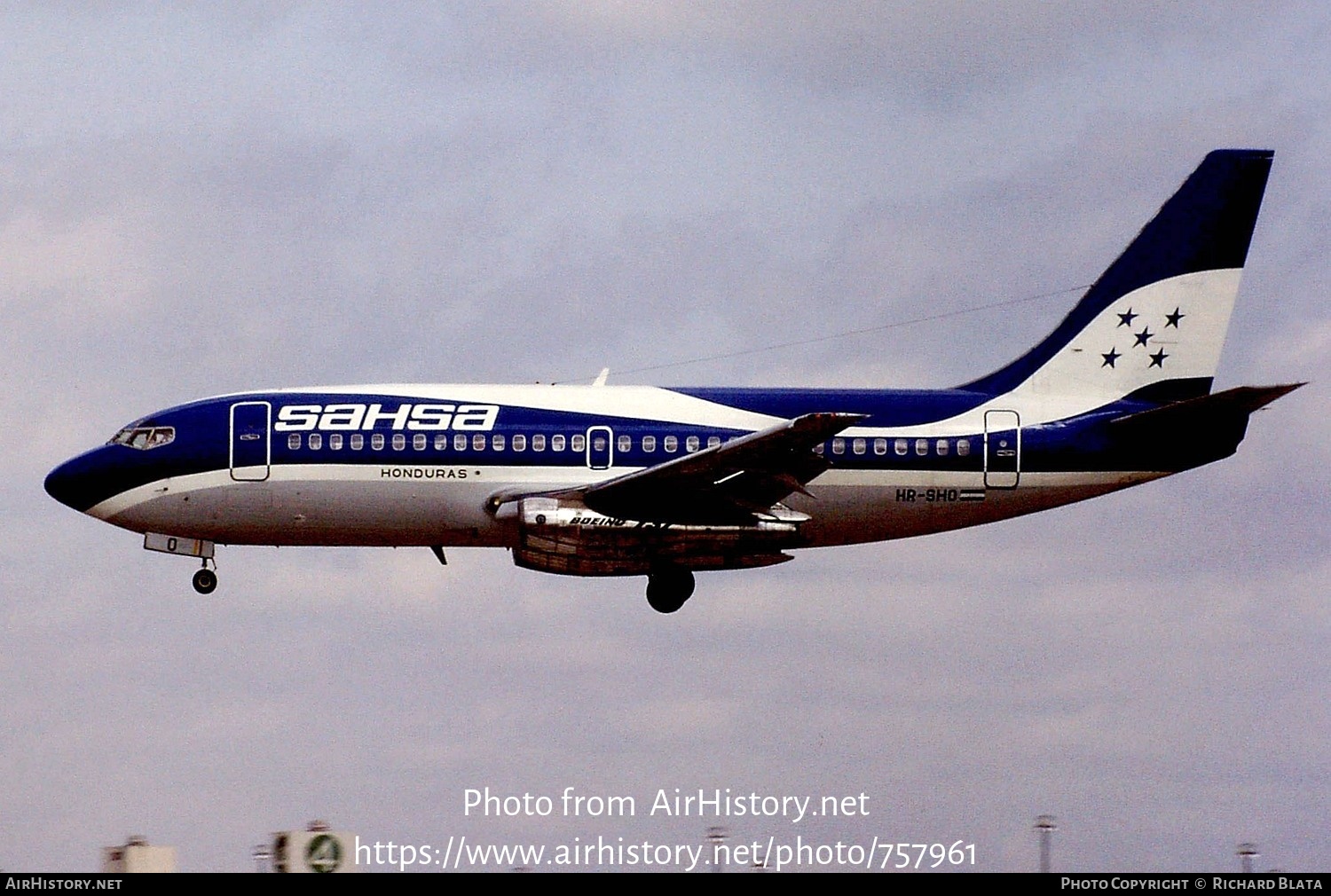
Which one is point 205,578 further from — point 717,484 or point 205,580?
point 717,484

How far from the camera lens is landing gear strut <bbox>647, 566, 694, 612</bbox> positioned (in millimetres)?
58906

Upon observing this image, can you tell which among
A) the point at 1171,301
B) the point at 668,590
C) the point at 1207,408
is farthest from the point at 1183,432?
the point at 668,590

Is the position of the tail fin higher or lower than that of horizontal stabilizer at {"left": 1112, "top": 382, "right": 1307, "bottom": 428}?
higher

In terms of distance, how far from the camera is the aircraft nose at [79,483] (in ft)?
190

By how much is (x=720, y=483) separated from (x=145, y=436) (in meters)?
14.6

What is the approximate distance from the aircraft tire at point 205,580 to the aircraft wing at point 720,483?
9.56 meters

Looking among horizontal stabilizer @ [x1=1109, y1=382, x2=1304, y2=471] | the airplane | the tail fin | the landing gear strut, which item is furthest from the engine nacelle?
horizontal stabilizer @ [x1=1109, y1=382, x2=1304, y2=471]

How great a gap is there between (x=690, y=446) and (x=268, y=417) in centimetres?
1032

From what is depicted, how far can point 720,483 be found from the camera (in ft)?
180

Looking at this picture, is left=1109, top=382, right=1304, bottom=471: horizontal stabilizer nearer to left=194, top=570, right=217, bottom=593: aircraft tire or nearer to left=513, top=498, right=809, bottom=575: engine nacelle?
left=513, top=498, right=809, bottom=575: engine nacelle

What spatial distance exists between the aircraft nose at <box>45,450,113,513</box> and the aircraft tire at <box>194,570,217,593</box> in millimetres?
3117

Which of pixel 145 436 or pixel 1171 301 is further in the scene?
pixel 1171 301

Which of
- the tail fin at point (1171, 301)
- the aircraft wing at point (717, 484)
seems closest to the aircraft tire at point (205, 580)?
the aircraft wing at point (717, 484)
